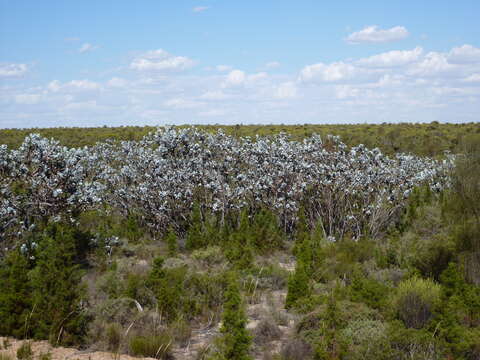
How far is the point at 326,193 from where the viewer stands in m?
15.1

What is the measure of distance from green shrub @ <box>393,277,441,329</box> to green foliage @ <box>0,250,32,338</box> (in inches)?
207

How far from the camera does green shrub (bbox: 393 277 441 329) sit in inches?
294

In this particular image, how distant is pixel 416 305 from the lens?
24.8ft

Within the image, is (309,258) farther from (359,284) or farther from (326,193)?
(326,193)

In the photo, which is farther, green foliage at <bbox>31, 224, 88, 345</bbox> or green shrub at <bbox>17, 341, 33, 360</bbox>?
green foliage at <bbox>31, 224, 88, 345</bbox>

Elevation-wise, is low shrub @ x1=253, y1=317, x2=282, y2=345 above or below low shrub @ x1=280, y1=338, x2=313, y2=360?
below

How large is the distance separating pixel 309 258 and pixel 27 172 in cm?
628

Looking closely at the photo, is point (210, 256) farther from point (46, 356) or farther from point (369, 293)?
point (46, 356)

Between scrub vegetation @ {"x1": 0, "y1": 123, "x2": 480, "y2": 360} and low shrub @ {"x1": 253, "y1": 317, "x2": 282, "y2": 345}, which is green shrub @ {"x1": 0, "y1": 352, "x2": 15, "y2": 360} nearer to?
scrub vegetation @ {"x1": 0, "y1": 123, "x2": 480, "y2": 360}

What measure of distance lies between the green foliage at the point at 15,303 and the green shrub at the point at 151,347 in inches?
65.3

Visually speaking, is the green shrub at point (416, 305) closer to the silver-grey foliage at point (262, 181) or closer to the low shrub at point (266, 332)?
the low shrub at point (266, 332)

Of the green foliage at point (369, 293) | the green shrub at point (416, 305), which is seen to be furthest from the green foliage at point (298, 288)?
the green shrub at point (416, 305)

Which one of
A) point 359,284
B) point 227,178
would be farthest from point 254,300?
point 227,178

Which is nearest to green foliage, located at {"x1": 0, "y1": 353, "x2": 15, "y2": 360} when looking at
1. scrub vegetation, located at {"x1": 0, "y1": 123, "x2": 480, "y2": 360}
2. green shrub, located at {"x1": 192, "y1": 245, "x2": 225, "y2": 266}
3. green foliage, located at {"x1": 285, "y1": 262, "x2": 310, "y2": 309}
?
scrub vegetation, located at {"x1": 0, "y1": 123, "x2": 480, "y2": 360}
